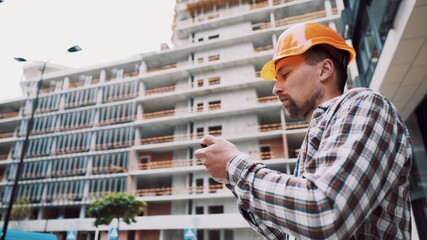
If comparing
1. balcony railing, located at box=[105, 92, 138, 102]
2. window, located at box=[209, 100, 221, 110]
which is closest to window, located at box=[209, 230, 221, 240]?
window, located at box=[209, 100, 221, 110]

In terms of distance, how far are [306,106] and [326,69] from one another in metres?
0.16

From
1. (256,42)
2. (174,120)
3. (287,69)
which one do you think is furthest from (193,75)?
(287,69)

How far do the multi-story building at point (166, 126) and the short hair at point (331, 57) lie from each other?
20.8m

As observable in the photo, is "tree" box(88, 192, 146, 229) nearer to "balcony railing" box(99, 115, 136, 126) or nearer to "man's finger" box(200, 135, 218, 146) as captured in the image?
"balcony railing" box(99, 115, 136, 126)

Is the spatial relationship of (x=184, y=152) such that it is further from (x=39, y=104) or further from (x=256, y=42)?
(x=39, y=104)

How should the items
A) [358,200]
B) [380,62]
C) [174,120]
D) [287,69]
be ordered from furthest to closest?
[174,120] → [380,62] → [287,69] → [358,200]

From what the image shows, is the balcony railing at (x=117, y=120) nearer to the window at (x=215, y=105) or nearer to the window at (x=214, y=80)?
the window at (x=215, y=105)

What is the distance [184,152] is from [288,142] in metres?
9.35

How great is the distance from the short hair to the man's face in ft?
0.08

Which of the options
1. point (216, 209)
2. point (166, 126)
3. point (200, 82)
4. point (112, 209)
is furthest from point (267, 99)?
point (112, 209)

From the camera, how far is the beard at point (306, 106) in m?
1.12

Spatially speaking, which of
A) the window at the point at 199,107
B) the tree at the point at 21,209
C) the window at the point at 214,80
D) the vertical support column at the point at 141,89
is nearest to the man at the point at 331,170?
the window at the point at 199,107

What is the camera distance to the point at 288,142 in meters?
24.2

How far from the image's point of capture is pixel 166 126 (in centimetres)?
2747
